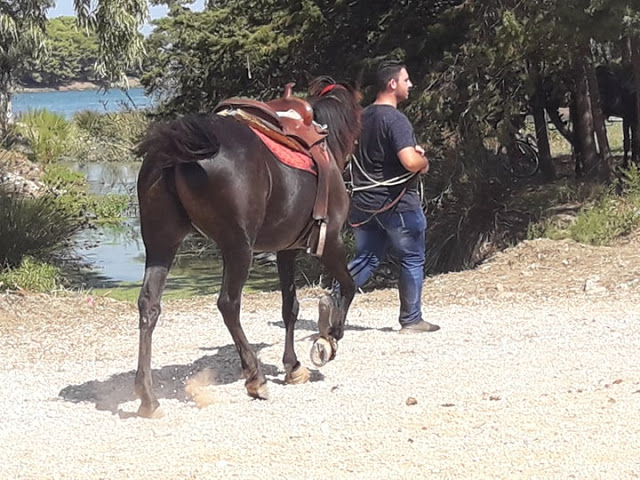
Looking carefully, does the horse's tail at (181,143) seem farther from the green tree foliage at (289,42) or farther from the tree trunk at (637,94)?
the tree trunk at (637,94)

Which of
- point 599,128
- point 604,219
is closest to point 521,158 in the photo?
point 599,128

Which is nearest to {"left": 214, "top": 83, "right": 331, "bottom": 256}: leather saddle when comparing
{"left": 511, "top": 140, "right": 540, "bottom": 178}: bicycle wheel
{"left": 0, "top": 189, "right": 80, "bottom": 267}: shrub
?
{"left": 0, "top": 189, "right": 80, "bottom": 267}: shrub

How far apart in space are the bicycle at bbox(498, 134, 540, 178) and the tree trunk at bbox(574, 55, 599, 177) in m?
0.95

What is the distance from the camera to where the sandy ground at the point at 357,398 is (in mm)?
5215

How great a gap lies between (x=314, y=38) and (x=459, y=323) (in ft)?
24.4

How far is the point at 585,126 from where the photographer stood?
53.3ft

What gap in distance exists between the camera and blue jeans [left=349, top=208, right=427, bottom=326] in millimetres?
8742

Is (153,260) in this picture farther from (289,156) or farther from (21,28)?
(21,28)

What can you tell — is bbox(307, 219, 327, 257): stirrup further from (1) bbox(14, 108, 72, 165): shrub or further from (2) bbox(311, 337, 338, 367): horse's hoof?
(1) bbox(14, 108, 72, 165): shrub

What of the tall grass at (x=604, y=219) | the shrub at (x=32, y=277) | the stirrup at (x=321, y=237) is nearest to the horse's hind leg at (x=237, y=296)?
the stirrup at (x=321, y=237)

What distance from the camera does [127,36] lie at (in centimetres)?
1454

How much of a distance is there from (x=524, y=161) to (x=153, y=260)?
11780 mm

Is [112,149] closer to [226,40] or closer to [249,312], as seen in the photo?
[226,40]

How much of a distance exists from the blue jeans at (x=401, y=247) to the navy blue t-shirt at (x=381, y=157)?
0.11 meters
